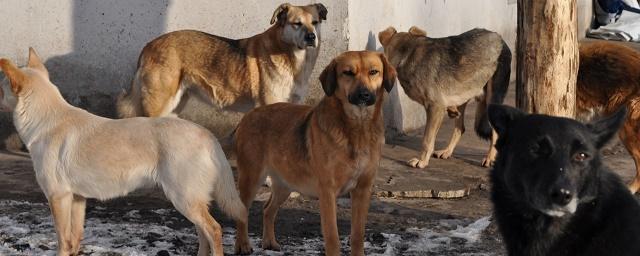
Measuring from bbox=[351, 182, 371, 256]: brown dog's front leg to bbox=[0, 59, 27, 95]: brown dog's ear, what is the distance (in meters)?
2.12

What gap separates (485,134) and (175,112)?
2905 millimetres

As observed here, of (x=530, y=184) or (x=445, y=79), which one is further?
(x=445, y=79)

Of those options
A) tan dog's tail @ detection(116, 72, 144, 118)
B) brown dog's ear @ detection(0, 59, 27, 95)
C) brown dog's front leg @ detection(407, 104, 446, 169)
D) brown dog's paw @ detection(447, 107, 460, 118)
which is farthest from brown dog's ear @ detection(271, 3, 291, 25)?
brown dog's ear @ detection(0, 59, 27, 95)

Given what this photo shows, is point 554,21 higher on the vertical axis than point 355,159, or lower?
higher

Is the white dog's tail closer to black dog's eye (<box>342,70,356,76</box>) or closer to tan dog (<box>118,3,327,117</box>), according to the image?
black dog's eye (<box>342,70,356,76</box>)

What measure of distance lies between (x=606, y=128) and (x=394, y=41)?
5224mm

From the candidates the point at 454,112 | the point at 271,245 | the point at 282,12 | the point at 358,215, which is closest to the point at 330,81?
the point at 358,215

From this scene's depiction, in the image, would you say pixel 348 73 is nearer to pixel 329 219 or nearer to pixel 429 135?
pixel 329 219

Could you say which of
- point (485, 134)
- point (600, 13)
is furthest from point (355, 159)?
point (600, 13)

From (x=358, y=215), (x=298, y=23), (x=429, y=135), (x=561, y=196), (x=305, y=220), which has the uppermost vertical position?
(x=561, y=196)

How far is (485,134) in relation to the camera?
29.6 ft

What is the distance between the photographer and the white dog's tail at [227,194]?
5777 millimetres

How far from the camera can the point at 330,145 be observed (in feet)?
19.3

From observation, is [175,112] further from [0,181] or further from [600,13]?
[600,13]
